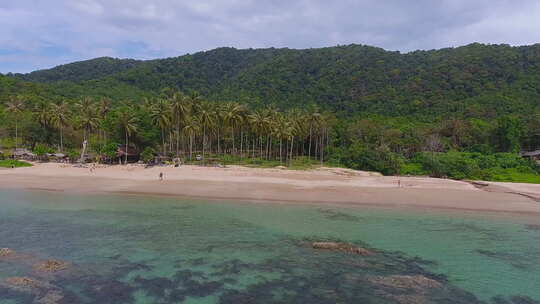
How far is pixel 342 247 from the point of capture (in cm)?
2262

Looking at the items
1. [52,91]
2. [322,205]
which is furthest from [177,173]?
[52,91]

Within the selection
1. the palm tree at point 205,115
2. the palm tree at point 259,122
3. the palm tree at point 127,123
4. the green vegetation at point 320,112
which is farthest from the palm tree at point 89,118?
the palm tree at point 259,122

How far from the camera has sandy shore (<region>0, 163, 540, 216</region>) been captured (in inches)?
1462

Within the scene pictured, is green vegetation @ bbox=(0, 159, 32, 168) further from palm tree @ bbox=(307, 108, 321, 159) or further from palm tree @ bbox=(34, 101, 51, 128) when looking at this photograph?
palm tree @ bbox=(307, 108, 321, 159)

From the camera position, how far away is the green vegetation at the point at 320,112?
66.5 m

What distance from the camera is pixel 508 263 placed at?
2139cm

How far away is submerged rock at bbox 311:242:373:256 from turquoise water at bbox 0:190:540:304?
0.66m

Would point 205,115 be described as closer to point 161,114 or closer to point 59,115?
point 161,114

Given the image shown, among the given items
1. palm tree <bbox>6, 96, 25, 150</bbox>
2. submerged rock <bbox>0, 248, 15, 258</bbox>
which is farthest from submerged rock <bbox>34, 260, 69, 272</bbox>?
palm tree <bbox>6, 96, 25, 150</bbox>

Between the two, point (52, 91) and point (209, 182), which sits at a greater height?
point (52, 91)

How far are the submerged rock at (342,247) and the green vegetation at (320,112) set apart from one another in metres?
37.9

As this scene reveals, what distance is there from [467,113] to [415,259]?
10022 cm

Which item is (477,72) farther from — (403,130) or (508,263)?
(508,263)

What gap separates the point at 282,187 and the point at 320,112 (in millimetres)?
80288
